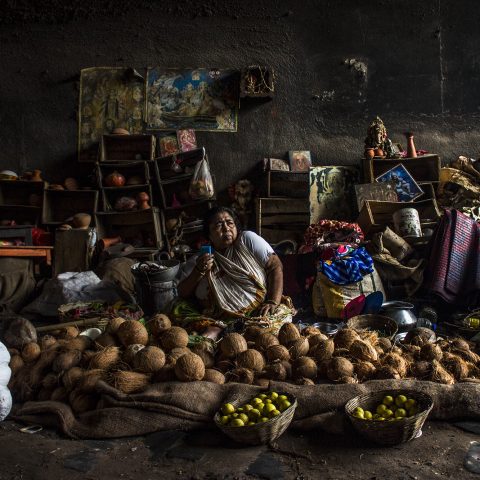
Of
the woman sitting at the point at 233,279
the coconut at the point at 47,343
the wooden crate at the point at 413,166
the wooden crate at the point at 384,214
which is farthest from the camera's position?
the wooden crate at the point at 413,166

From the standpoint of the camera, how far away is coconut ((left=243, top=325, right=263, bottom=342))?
3633 millimetres

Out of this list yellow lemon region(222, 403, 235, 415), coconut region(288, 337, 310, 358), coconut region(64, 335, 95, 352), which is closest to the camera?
yellow lemon region(222, 403, 235, 415)

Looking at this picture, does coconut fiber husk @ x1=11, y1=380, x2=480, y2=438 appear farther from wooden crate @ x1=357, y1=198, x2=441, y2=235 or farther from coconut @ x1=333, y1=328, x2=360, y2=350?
wooden crate @ x1=357, y1=198, x2=441, y2=235

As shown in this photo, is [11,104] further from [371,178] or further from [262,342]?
[262,342]

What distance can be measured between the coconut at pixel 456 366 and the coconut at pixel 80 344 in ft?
7.66

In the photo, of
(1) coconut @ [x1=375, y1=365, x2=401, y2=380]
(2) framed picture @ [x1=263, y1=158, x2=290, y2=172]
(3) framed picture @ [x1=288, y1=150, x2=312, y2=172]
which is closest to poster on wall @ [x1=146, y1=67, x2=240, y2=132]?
(2) framed picture @ [x1=263, y1=158, x2=290, y2=172]

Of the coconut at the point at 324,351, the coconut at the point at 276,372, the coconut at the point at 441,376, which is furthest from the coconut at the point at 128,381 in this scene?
the coconut at the point at 441,376

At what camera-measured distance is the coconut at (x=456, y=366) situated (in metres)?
3.19

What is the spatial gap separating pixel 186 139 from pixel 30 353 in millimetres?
4774

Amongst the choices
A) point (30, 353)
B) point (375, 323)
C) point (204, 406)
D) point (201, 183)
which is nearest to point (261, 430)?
point (204, 406)

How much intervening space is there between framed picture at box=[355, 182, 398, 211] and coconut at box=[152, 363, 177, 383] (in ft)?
14.5

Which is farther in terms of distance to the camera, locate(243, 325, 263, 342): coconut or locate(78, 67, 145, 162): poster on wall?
locate(78, 67, 145, 162): poster on wall

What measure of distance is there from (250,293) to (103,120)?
181 inches

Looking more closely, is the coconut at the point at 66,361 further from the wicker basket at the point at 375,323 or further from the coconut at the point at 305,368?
the wicker basket at the point at 375,323
